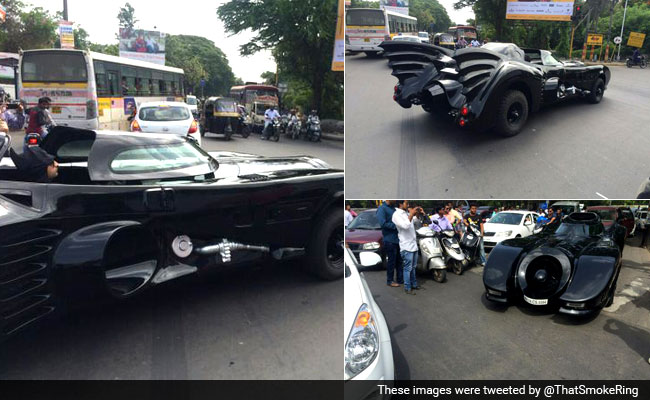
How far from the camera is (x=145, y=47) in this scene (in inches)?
470

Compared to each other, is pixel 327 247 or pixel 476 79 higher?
pixel 476 79

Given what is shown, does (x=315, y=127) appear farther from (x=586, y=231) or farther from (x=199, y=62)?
(x=199, y=62)

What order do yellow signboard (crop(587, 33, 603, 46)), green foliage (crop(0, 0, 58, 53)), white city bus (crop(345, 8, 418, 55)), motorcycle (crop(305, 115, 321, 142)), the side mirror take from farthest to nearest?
green foliage (crop(0, 0, 58, 53))
motorcycle (crop(305, 115, 321, 142))
the side mirror
yellow signboard (crop(587, 33, 603, 46))
white city bus (crop(345, 8, 418, 55))

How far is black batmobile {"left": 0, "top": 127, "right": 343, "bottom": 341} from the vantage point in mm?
2389

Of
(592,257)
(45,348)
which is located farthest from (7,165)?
(592,257)

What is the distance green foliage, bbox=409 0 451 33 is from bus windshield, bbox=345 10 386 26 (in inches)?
6.5

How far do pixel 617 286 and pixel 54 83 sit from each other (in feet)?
36.5

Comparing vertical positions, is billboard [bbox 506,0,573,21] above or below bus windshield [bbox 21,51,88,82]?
below

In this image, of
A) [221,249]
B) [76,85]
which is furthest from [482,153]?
[76,85]

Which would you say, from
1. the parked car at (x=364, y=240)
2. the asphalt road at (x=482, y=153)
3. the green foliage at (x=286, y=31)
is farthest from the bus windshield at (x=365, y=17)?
the green foliage at (x=286, y=31)

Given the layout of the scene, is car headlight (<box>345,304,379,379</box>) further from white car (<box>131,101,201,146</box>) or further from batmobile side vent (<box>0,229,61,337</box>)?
white car (<box>131,101,201,146</box>)

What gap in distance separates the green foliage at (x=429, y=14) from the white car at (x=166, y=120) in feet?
26.7

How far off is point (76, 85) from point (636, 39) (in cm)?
1100

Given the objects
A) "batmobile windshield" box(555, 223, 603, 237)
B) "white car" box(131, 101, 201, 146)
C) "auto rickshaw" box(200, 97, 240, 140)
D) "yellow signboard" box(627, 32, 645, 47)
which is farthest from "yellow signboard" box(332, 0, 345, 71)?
"auto rickshaw" box(200, 97, 240, 140)
